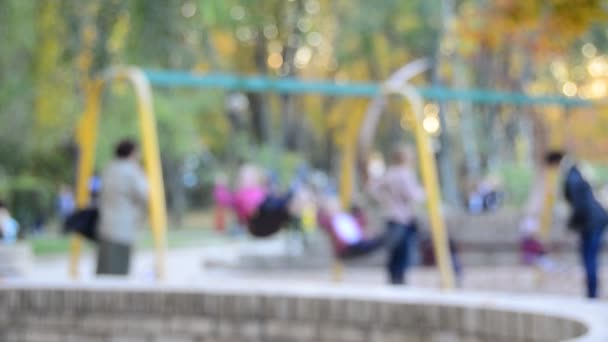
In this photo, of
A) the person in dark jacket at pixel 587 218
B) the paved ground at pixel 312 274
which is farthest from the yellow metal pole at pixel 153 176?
the person in dark jacket at pixel 587 218

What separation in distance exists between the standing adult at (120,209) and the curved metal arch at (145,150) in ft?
0.45

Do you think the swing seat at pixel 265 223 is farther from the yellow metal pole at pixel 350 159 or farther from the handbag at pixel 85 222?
the handbag at pixel 85 222

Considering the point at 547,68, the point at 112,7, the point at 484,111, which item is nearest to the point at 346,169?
the point at 112,7

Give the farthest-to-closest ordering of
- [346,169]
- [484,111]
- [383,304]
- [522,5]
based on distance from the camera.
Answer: [484,111] → [346,169] → [522,5] → [383,304]

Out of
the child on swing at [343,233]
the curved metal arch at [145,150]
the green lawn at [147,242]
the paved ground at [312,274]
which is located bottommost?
the paved ground at [312,274]

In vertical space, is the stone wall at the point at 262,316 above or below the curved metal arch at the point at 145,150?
below

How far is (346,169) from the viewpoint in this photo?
17469 millimetres

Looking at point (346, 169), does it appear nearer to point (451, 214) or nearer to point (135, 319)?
point (451, 214)

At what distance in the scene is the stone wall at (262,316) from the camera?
8.22 meters

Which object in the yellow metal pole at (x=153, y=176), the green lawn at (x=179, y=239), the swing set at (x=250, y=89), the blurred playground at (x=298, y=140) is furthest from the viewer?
the green lawn at (x=179, y=239)

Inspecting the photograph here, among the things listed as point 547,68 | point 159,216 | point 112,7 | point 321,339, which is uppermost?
A: point 547,68

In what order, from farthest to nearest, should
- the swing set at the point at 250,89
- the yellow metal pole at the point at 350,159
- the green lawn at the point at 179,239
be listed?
the green lawn at the point at 179,239
the yellow metal pole at the point at 350,159
the swing set at the point at 250,89

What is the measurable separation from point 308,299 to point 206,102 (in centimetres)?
3695

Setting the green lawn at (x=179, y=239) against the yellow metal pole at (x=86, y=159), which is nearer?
the yellow metal pole at (x=86, y=159)
